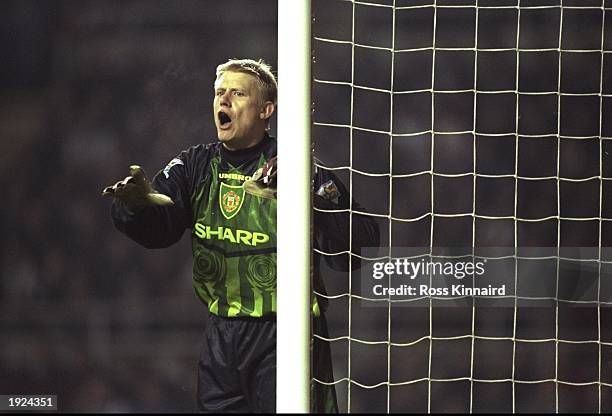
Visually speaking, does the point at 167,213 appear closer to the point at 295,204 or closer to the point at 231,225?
the point at 231,225

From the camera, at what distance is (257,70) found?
3.63 m

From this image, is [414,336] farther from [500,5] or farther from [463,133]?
[500,5]

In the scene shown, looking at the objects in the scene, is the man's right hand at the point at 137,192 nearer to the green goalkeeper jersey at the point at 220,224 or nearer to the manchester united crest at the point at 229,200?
the green goalkeeper jersey at the point at 220,224

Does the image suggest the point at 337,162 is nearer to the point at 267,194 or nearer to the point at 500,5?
the point at 267,194

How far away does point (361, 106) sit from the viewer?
3.60 m

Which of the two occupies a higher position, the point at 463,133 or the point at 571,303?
the point at 463,133

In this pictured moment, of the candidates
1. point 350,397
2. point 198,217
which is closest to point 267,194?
point 198,217

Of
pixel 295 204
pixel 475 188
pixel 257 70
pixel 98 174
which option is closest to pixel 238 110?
pixel 257 70

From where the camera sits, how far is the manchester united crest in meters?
3.65

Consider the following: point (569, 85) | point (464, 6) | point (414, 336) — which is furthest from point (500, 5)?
point (414, 336)

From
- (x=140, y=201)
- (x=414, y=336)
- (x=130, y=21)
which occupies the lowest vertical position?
(x=414, y=336)

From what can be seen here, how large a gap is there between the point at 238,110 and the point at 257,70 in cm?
17

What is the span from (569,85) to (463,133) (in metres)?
0.44

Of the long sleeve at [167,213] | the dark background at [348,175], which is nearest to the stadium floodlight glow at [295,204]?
the dark background at [348,175]
